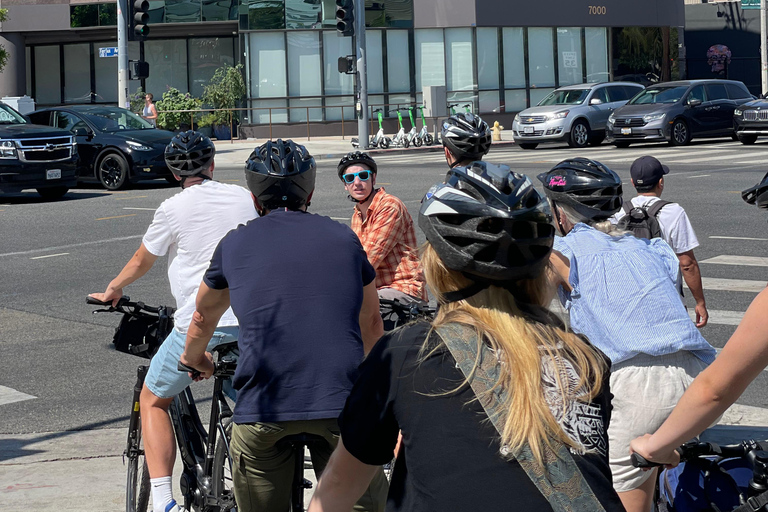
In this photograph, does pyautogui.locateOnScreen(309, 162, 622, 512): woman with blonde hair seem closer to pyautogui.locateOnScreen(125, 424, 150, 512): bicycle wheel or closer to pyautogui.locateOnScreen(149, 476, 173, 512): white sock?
pyautogui.locateOnScreen(149, 476, 173, 512): white sock

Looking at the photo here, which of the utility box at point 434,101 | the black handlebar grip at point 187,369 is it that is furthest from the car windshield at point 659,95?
the black handlebar grip at point 187,369

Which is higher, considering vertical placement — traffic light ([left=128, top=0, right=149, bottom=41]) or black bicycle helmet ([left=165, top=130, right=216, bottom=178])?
traffic light ([left=128, top=0, right=149, bottom=41])

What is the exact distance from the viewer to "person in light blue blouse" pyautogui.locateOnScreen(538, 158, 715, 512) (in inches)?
147

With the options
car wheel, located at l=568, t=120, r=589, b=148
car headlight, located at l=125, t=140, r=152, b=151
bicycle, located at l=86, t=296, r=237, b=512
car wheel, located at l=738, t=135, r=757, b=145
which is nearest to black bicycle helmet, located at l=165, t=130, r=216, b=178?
bicycle, located at l=86, t=296, r=237, b=512

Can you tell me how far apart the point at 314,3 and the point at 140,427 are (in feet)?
113

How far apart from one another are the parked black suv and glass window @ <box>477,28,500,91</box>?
22.2m

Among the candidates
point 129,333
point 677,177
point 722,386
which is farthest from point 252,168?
point 677,177

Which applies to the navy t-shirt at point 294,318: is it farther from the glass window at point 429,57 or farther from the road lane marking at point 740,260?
the glass window at point 429,57

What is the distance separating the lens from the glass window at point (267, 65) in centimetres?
3825

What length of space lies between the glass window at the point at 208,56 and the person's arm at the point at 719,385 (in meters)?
39.9

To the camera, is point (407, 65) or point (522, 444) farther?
point (407, 65)

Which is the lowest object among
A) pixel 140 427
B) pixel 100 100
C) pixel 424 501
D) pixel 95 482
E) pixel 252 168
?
pixel 95 482

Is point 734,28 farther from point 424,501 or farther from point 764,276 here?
point 424,501

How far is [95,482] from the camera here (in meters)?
5.78
